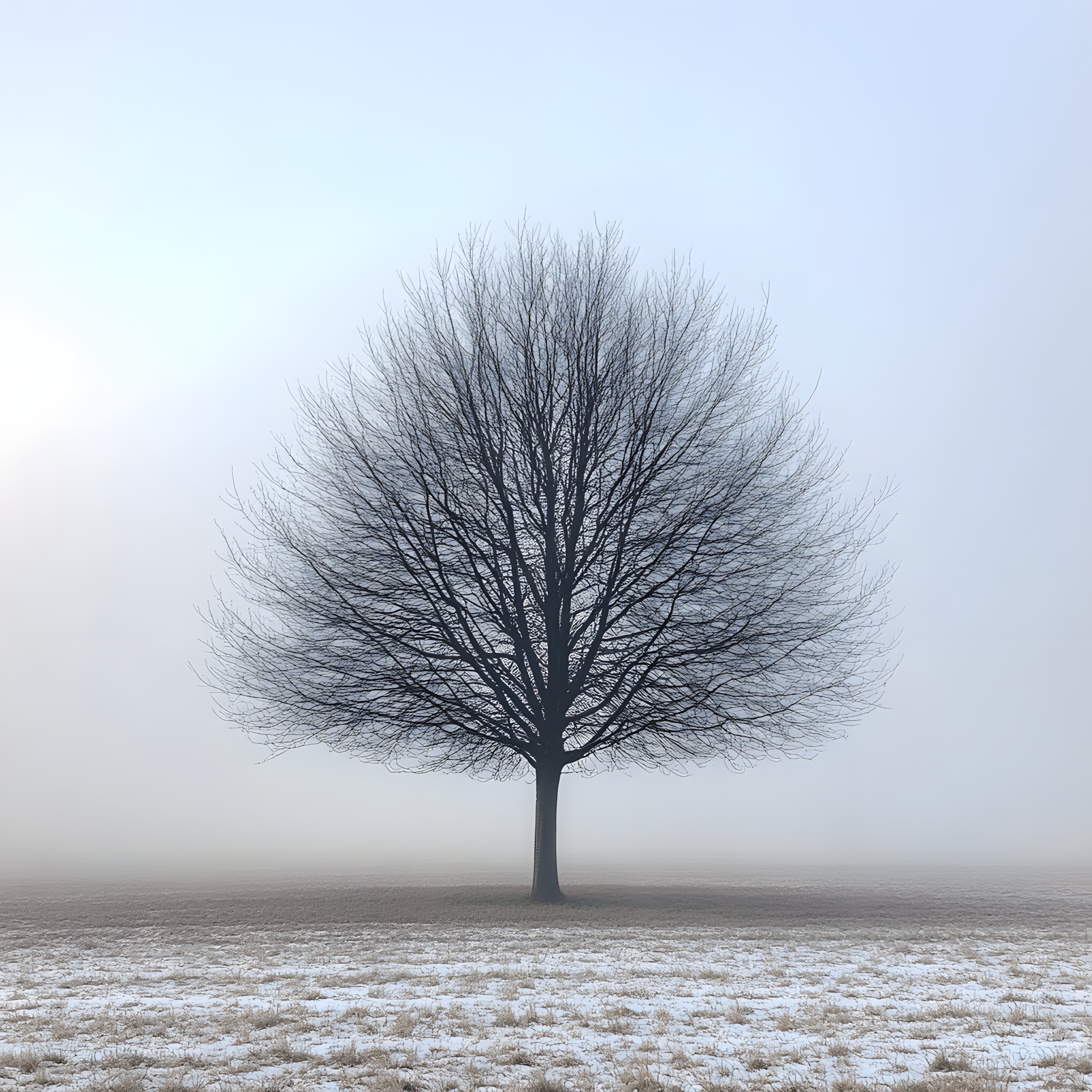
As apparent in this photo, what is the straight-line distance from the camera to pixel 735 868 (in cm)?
3038

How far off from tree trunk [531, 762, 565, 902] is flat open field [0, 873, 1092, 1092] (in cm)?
68

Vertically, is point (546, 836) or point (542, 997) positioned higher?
point (546, 836)

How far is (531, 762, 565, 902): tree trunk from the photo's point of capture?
16.5 meters

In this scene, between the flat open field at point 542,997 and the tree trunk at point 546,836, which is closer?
the flat open field at point 542,997

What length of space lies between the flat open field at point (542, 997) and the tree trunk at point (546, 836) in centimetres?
68

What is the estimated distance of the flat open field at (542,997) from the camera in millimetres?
6035

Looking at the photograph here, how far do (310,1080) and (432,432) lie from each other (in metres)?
A: 13.3

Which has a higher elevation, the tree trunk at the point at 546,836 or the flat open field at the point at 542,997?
the tree trunk at the point at 546,836

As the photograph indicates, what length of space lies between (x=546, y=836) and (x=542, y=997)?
8.82 m

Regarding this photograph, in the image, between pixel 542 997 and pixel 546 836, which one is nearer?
pixel 542 997

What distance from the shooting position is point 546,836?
16.9 m

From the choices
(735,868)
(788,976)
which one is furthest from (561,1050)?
(735,868)

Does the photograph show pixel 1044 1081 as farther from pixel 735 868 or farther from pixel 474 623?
pixel 735 868

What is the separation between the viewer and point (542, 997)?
816 cm
